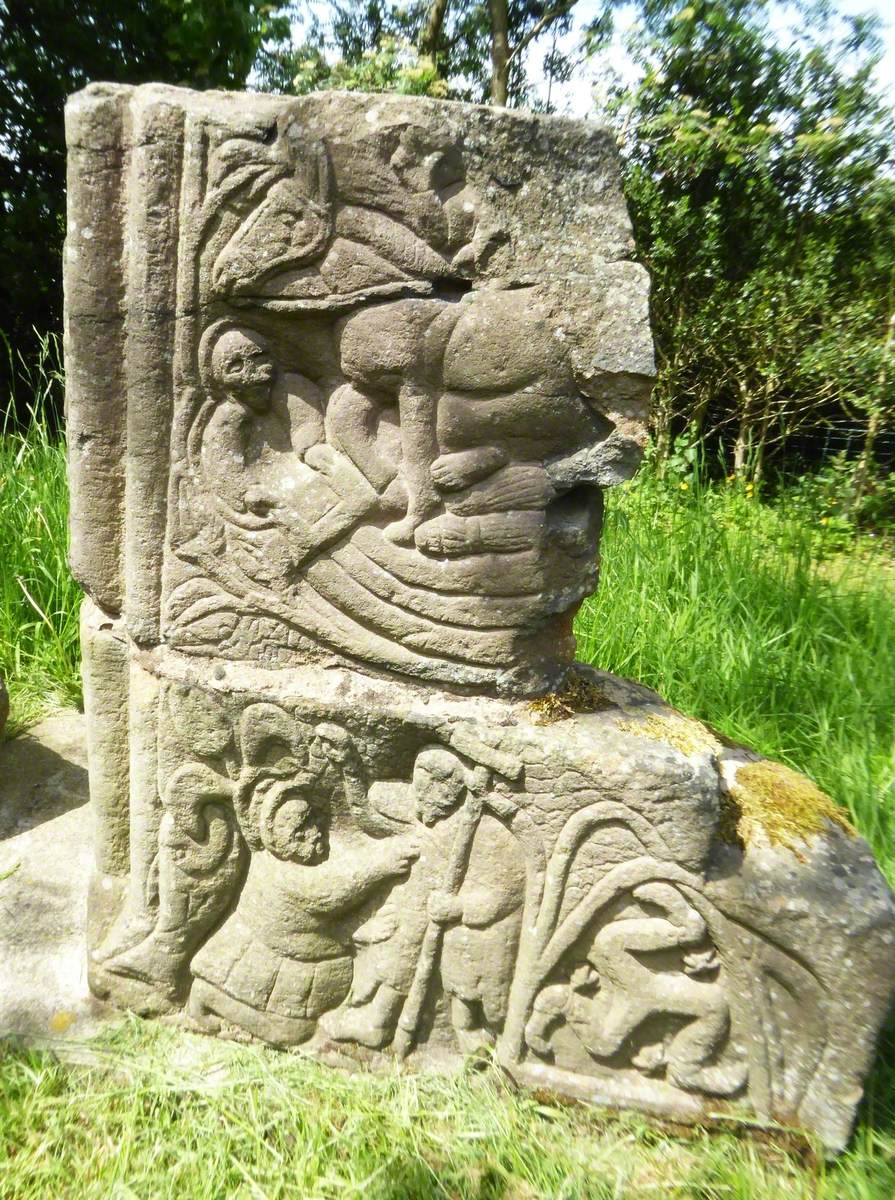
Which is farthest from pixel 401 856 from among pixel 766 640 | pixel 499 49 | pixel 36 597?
pixel 499 49

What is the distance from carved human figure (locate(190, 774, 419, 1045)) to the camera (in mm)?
1834

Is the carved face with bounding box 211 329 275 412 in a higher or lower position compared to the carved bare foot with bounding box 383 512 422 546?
higher

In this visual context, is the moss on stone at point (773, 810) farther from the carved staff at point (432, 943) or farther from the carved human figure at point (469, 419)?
the carved human figure at point (469, 419)

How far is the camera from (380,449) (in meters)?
1.68

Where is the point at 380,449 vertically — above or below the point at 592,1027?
above

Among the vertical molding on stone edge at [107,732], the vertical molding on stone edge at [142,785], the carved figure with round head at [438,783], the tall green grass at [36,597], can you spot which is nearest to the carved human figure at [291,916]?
the carved figure with round head at [438,783]

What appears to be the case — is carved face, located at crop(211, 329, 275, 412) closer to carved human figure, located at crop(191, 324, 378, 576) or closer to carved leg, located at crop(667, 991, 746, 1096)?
carved human figure, located at crop(191, 324, 378, 576)

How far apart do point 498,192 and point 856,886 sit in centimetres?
147

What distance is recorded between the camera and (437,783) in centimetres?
175

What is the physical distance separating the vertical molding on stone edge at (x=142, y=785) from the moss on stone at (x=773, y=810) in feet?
4.04

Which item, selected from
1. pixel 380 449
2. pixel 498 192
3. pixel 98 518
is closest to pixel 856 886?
pixel 380 449

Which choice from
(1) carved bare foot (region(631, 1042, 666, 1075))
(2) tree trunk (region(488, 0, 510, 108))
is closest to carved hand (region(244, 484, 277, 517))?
(1) carved bare foot (region(631, 1042, 666, 1075))

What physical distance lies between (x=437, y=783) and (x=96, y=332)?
44.3 inches

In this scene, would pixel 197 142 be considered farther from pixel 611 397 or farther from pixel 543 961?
pixel 543 961
